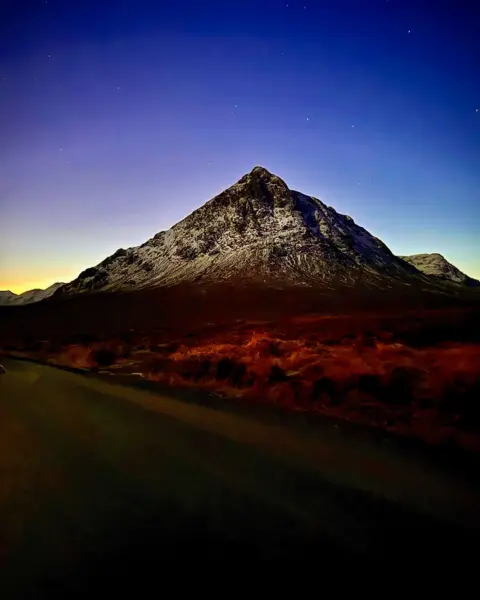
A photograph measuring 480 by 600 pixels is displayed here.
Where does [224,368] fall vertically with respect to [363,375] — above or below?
below

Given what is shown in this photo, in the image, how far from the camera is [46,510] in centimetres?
584

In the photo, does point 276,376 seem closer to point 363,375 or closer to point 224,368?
point 224,368

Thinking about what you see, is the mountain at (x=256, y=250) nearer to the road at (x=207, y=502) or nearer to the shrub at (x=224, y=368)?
the shrub at (x=224, y=368)

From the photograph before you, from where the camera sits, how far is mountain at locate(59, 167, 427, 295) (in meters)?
136

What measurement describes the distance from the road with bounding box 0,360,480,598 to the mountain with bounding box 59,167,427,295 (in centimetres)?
11433

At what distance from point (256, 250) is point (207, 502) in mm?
146437

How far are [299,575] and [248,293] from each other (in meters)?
107

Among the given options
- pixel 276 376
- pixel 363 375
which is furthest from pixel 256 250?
pixel 363 375

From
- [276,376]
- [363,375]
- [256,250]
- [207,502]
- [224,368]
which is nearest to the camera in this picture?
[207,502]

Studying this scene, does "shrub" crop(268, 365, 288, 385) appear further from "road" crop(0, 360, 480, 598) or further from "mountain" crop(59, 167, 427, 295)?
"mountain" crop(59, 167, 427, 295)

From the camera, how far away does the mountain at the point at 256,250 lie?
447 feet

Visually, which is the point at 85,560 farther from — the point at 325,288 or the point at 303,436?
the point at 325,288

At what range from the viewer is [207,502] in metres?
6.06

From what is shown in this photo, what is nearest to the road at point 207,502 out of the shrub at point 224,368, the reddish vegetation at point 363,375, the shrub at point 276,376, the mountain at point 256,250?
the reddish vegetation at point 363,375
